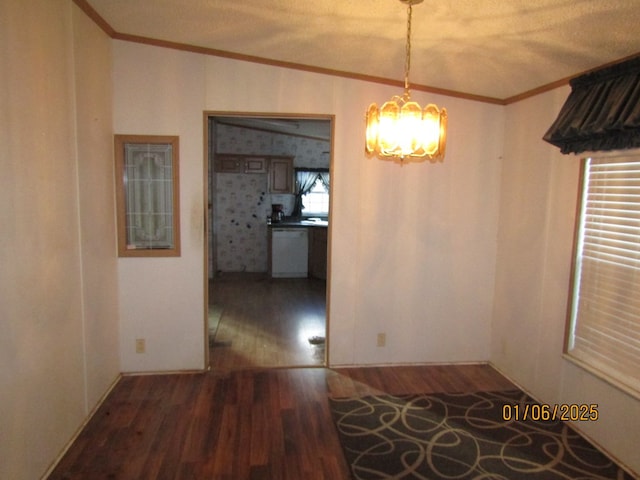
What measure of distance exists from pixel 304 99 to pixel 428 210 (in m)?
1.44

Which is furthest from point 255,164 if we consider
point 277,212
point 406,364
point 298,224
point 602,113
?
point 602,113

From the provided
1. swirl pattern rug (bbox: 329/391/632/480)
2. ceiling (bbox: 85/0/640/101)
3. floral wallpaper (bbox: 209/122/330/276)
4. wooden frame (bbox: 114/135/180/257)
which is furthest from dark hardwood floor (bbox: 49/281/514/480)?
floral wallpaper (bbox: 209/122/330/276)

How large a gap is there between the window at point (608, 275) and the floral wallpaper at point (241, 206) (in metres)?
5.68

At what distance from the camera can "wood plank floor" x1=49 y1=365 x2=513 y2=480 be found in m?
2.48

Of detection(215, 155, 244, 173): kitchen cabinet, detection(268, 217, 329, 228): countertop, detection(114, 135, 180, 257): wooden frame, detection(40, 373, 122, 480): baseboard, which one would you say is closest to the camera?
detection(40, 373, 122, 480): baseboard

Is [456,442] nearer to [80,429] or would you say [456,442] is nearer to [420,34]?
[80,429]

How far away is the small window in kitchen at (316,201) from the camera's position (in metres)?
8.32

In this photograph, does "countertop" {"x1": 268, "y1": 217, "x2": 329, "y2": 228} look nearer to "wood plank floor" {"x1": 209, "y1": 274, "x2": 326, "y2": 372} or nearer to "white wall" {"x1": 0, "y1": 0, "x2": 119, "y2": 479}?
"wood plank floor" {"x1": 209, "y1": 274, "x2": 326, "y2": 372}

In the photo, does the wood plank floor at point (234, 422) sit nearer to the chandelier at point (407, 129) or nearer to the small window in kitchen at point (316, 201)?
the chandelier at point (407, 129)

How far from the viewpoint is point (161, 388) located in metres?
3.41

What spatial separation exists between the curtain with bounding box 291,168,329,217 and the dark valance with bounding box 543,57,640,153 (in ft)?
18.0

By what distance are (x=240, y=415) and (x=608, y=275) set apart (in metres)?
2.60

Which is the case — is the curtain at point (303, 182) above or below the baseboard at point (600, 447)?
above
